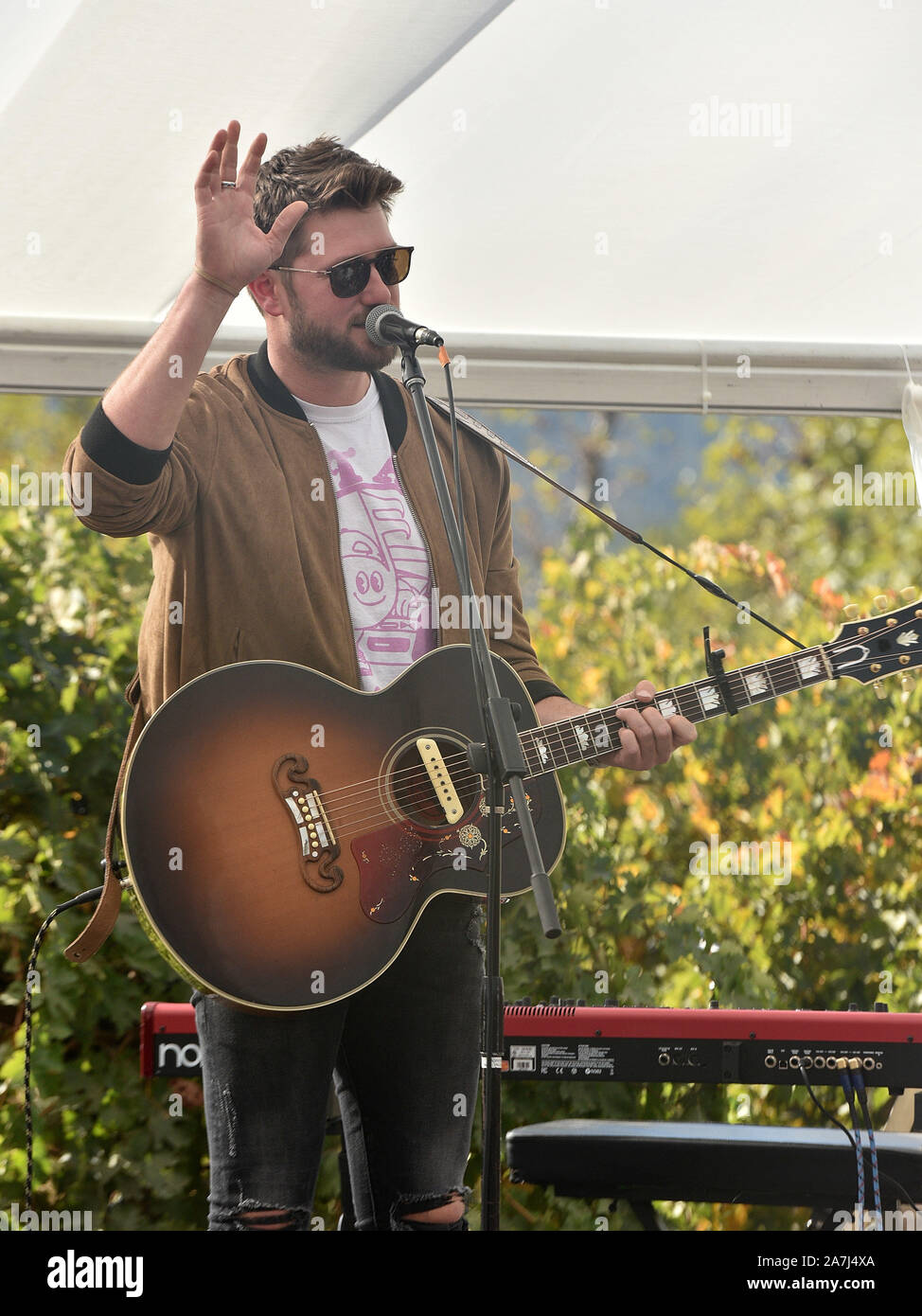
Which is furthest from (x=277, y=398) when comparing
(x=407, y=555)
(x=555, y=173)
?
(x=555, y=173)

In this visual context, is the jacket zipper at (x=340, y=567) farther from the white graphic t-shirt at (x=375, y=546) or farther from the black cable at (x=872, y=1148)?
the black cable at (x=872, y=1148)

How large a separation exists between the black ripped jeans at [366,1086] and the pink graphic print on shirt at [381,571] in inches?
19.7

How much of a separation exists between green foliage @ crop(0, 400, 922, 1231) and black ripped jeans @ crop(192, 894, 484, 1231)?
3.19 feet

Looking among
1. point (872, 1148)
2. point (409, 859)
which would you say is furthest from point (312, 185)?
point (872, 1148)

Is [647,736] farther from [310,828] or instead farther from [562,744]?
[310,828]

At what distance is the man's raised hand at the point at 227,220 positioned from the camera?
207cm

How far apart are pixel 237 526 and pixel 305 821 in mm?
603

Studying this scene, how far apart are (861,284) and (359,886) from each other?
1944 millimetres

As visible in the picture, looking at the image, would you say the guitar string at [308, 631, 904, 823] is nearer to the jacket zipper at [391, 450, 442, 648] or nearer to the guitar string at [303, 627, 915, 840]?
the guitar string at [303, 627, 915, 840]

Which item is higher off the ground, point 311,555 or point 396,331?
point 396,331

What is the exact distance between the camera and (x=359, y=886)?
216 cm

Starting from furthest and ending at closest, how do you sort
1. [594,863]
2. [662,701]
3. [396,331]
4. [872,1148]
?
1. [594,863]
2. [662,701]
3. [872,1148]
4. [396,331]

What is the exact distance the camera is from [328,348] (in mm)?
2473

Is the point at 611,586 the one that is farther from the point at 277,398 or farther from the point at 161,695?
the point at 161,695
